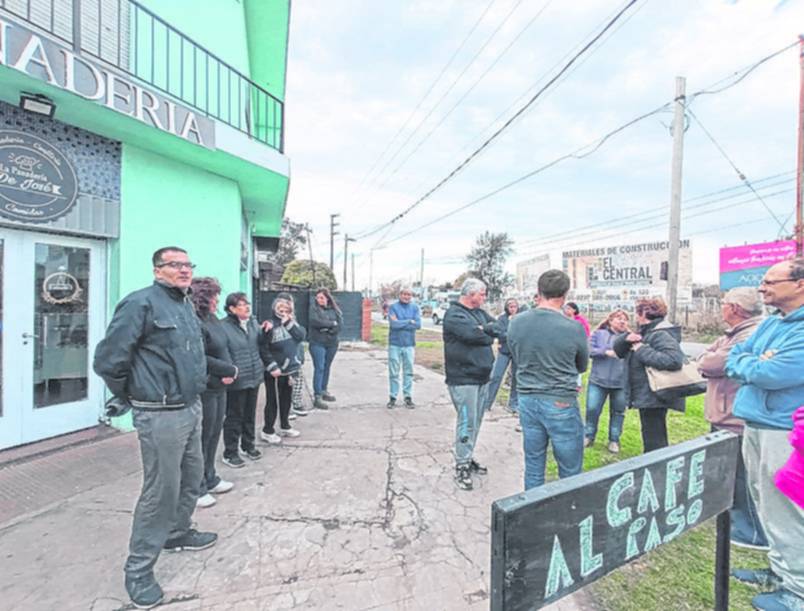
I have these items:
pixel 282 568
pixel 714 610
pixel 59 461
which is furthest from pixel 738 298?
pixel 59 461

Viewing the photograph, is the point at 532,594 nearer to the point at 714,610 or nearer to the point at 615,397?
the point at 714,610

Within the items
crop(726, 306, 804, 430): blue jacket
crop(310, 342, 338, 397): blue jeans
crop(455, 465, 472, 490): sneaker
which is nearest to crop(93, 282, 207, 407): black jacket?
crop(455, 465, 472, 490): sneaker

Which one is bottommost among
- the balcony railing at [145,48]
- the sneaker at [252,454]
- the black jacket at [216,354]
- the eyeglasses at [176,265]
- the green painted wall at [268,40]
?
the sneaker at [252,454]

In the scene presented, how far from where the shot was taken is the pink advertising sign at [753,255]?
19781mm

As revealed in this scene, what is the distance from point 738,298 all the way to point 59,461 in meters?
5.67

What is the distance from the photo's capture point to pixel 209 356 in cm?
335

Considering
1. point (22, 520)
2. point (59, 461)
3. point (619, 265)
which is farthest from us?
point (619, 265)

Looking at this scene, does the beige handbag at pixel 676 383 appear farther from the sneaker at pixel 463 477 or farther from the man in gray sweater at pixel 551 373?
the sneaker at pixel 463 477

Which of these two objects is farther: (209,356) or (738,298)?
(209,356)

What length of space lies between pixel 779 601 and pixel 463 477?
2058 mm

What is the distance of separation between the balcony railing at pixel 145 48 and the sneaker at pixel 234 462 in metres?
3.87

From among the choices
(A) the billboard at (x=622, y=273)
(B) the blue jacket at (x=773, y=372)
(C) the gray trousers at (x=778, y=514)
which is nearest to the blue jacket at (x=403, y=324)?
(B) the blue jacket at (x=773, y=372)

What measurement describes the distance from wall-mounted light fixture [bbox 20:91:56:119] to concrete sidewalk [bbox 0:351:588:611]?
3165 millimetres

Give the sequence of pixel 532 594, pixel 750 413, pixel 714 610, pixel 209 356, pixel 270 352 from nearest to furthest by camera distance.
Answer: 1. pixel 532 594
2. pixel 714 610
3. pixel 750 413
4. pixel 209 356
5. pixel 270 352
